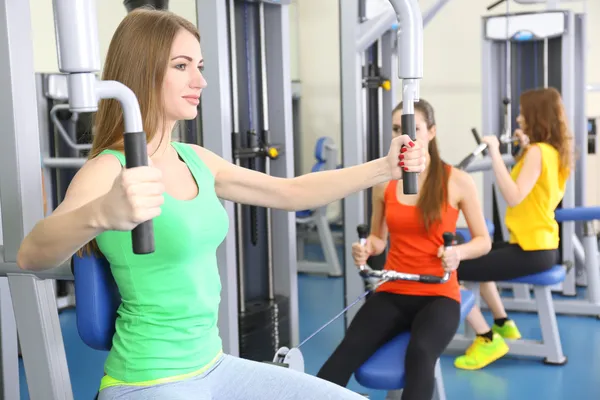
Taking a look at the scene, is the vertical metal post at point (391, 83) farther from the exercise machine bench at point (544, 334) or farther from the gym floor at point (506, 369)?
the gym floor at point (506, 369)

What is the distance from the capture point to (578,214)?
3.88 meters

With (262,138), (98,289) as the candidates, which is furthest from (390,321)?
(98,289)

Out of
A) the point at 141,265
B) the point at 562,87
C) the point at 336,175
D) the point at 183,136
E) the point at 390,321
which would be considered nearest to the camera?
the point at 141,265

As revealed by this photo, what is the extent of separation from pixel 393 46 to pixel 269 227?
1212 mm

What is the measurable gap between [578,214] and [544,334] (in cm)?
81

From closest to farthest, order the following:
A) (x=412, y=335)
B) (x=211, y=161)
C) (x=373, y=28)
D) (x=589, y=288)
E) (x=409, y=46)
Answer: (x=409, y=46), (x=211, y=161), (x=412, y=335), (x=373, y=28), (x=589, y=288)

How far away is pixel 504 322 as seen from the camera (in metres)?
3.59

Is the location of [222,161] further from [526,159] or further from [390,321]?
[526,159]

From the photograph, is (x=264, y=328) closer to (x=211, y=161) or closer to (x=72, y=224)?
(x=211, y=161)

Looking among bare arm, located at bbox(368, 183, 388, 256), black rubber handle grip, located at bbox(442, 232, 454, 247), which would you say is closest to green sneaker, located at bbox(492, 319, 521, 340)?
bare arm, located at bbox(368, 183, 388, 256)

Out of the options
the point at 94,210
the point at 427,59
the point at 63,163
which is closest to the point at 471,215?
the point at 94,210

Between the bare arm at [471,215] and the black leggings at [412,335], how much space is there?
242mm

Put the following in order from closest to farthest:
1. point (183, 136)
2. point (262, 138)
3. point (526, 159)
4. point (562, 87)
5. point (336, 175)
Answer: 1. point (336, 175)
2. point (183, 136)
3. point (262, 138)
4. point (526, 159)
5. point (562, 87)

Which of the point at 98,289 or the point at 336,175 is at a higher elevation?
the point at 336,175
